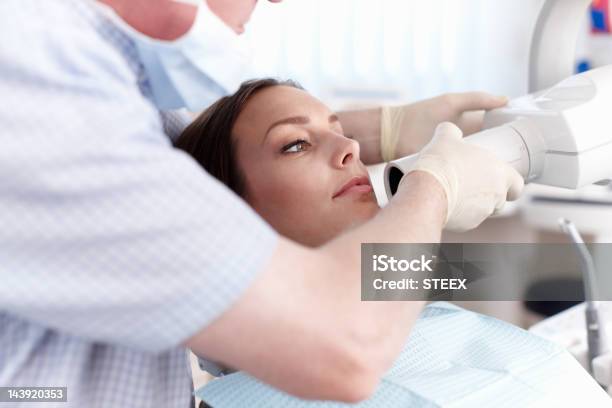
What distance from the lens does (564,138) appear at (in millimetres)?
1266

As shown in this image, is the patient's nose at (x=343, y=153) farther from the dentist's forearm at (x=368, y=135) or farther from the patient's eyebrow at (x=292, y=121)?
the dentist's forearm at (x=368, y=135)

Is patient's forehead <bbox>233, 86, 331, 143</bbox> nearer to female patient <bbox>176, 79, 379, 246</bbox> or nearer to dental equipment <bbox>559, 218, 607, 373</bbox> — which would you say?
female patient <bbox>176, 79, 379, 246</bbox>

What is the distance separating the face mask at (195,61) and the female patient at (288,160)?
0.36 m

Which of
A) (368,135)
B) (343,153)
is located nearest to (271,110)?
(343,153)

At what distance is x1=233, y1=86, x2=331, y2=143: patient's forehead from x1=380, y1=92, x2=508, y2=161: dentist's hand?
0.81 ft

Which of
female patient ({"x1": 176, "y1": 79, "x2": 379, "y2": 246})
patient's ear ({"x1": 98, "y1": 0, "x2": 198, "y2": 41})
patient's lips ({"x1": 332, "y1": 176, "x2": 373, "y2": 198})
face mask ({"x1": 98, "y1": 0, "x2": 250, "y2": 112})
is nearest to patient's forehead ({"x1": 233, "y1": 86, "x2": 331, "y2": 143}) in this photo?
female patient ({"x1": 176, "y1": 79, "x2": 379, "y2": 246})

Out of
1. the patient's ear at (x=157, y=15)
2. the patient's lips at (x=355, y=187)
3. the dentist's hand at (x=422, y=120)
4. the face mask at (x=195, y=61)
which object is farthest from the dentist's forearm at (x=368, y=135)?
the patient's ear at (x=157, y=15)

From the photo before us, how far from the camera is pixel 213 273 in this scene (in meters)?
0.75

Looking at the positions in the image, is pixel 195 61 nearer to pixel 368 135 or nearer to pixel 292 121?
pixel 292 121

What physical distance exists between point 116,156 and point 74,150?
41mm

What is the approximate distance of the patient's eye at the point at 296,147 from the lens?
1.39 m

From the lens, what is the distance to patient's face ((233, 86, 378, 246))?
1.35 meters

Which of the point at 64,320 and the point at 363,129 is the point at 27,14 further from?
the point at 363,129

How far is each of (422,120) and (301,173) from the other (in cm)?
40
